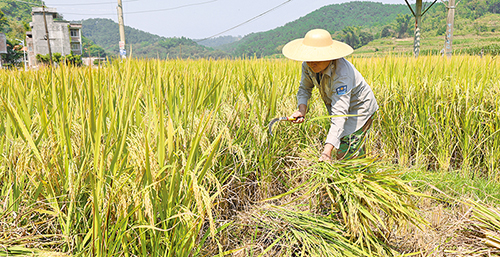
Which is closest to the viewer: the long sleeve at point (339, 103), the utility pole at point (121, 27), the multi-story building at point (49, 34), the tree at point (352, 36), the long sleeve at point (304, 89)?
the long sleeve at point (339, 103)

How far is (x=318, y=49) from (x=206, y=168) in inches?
40.8

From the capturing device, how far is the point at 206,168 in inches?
42.1

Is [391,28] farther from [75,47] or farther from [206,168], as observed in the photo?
[206,168]

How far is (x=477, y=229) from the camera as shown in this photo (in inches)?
58.3

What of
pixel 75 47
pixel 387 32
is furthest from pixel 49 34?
pixel 387 32

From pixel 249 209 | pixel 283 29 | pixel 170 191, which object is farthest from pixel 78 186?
pixel 283 29

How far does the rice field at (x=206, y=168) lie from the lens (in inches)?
40.5

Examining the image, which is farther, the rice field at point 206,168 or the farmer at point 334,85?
the farmer at point 334,85

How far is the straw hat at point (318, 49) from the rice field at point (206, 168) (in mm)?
257

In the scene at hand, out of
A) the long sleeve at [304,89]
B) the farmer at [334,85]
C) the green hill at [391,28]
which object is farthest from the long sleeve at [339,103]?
the green hill at [391,28]

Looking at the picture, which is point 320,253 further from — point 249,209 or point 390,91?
point 390,91

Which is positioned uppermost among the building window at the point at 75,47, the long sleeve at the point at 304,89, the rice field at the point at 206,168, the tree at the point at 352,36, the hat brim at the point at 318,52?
the tree at the point at 352,36

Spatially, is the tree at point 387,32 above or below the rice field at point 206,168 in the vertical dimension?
above

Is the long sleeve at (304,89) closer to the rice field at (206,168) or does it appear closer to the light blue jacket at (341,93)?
the light blue jacket at (341,93)
